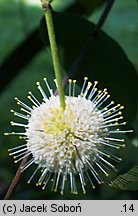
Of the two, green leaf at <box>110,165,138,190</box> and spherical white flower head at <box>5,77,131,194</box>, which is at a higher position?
spherical white flower head at <box>5,77,131,194</box>

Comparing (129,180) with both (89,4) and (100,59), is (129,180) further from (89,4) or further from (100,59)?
(89,4)

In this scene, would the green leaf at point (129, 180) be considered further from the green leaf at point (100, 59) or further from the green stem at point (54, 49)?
the green leaf at point (100, 59)

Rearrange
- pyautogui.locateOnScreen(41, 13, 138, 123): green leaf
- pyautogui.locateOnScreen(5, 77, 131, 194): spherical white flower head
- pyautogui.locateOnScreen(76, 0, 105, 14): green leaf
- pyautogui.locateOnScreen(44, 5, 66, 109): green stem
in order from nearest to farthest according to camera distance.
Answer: pyautogui.locateOnScreen(44, 5, 66, 109): green stem
pyautogui.locateOnScreen(5, 77, 131, 194): spherical white flower head
pyautogui.locateOnScreen(41, 13, 138, 123): green leaf
pyautogui.locateOnScreen(76, 0, 105, 14): green leaf

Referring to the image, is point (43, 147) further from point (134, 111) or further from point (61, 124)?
point (134, 111)

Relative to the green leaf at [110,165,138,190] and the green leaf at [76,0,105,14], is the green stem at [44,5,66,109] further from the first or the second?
the green leaf at [76,0,105,14]

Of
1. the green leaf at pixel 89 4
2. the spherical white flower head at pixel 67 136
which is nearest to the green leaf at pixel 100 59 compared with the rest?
the spherical white flower head at pixel 67 136

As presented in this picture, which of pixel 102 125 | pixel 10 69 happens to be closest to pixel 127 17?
pixel 10 69

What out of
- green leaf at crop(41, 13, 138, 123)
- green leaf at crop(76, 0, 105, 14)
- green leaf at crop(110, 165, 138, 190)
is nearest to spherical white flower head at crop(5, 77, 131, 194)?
green leaf at crop(110, 165, 138, 190)

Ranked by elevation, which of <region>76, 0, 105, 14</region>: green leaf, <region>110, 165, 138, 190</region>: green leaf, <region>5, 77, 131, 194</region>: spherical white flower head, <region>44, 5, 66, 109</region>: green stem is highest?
<region>76, 0, 105, 14</region>: green leaf
